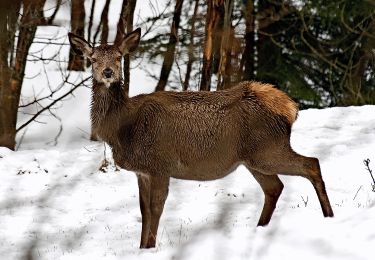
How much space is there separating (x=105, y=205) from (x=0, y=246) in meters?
2.25

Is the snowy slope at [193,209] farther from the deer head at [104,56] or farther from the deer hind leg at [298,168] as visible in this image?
the deer head at [104,56]

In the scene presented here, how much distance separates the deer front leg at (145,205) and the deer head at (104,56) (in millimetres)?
1133

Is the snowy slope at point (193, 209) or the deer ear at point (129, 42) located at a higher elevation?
the deer ear at point (129, 42)

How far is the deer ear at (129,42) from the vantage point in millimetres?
7828

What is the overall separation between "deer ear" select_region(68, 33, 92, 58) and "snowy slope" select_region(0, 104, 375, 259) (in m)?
1.16

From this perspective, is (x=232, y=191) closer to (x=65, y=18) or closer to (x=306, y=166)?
(x=306, y=166)

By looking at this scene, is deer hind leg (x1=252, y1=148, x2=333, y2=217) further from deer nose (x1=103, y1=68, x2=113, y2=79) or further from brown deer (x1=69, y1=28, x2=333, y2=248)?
deer nose (x1=103, y1=68, x2=113, y2=79)

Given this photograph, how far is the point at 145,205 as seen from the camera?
7.75 m

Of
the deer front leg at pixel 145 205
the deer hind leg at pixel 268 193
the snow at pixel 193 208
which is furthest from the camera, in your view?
the deer hind leg at pixel 268 193

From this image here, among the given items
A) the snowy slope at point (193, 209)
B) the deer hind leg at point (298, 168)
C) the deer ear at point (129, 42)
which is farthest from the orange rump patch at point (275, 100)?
the deer ear at point (129, 42)

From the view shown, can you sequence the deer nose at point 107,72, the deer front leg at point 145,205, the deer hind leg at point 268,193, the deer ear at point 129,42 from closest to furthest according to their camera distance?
the deer nose at point 107,72 < the deer front leg at point 145,205 < the deer ear at point 129,42 < the deer hind leg at point 268,193

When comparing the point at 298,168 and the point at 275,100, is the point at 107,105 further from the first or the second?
the point at 298,168

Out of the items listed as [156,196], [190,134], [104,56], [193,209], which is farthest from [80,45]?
[193,209]

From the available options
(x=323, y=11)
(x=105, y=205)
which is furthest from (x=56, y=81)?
Result: (x=105, y=205)
